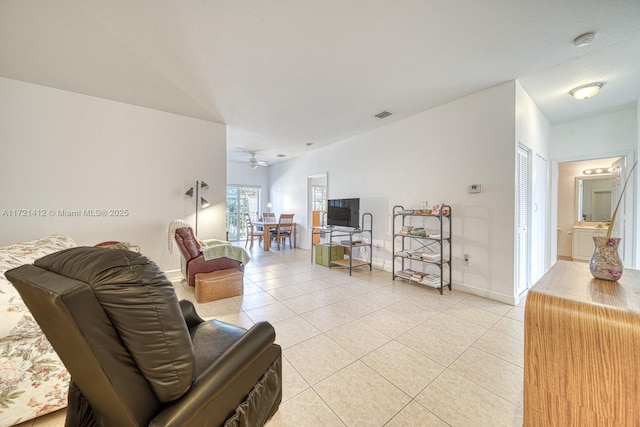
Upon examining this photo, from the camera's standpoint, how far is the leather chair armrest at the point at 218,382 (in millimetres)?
770

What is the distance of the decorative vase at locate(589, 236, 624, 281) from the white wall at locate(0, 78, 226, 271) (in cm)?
458

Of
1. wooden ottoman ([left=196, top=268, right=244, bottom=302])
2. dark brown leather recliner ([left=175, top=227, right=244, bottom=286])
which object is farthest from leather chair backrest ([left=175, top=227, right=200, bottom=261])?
wooden ottoman ([left=196, top=268, right=244, bottom=302])

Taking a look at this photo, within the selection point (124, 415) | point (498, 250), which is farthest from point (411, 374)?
point (498, 250)

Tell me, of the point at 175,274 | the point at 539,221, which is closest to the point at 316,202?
the point at 175,274

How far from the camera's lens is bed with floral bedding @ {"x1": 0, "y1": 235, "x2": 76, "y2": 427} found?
1.22m

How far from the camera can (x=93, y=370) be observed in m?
0.70

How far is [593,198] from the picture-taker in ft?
16.5

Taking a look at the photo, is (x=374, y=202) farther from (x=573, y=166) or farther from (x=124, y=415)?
(x=573, y=166)

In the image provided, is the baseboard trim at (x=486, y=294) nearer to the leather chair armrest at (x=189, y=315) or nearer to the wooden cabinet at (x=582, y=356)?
the wooden cabinet at (x=582, y=356)

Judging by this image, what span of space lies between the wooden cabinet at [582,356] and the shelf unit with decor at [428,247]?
7.40 feet

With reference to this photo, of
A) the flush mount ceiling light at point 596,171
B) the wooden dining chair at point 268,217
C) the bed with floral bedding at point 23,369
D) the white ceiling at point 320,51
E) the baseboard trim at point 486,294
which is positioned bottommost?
the baseboard trim at point 486,294

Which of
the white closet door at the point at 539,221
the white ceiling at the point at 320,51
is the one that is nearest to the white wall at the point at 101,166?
the white ceiling at the point at 320,51

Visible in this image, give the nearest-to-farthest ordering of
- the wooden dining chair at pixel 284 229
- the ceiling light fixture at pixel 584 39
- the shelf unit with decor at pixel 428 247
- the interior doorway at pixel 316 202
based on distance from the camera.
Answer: the ceiling light fixture at pixel 584 39, the shelf unit with decor at pixel 428 247, the interior doorway at pixel 316 202, the wooden dining chair at pixel 284 229

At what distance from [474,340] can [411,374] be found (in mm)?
850
